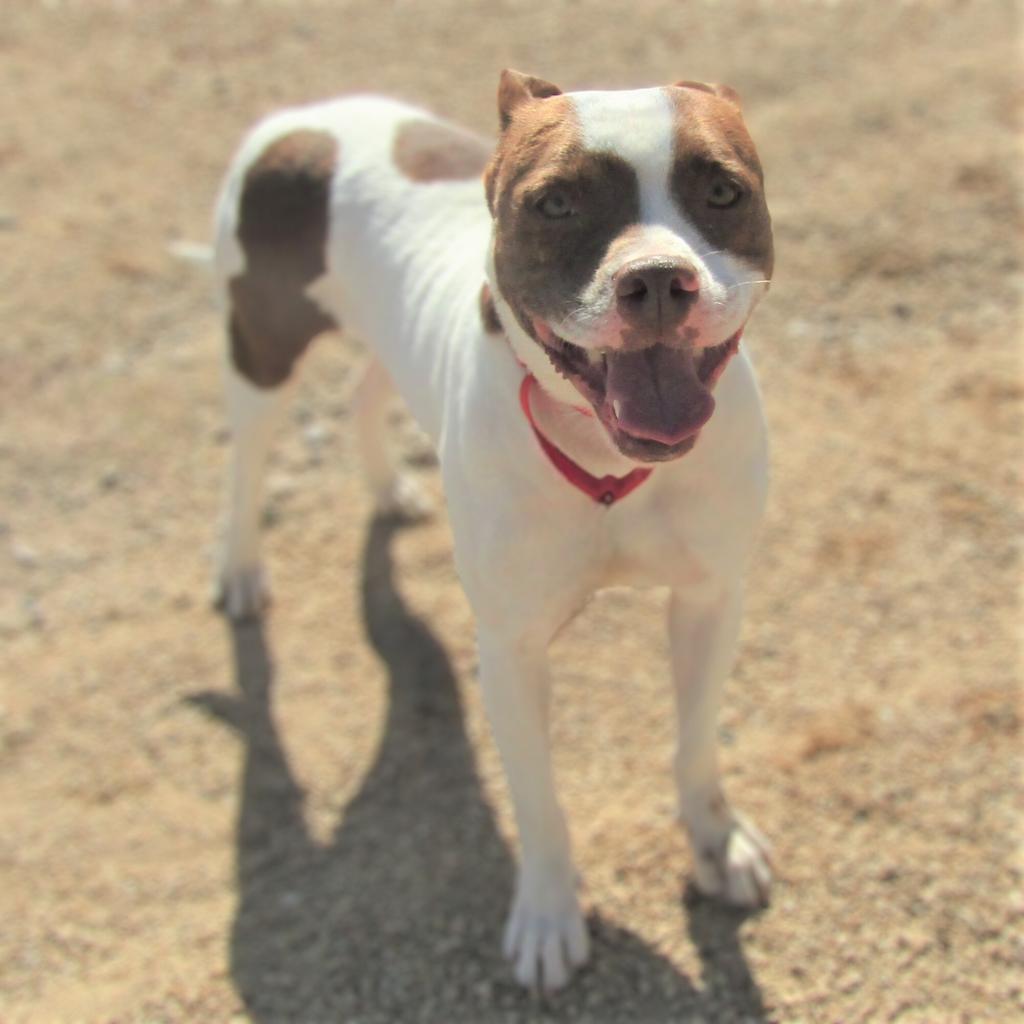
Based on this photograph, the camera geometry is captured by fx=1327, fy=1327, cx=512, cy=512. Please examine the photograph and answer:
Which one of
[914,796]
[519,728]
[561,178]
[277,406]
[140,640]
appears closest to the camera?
[561,178]

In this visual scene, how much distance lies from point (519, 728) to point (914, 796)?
1379mm

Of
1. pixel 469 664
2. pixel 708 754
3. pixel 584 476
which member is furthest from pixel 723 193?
pixel 469 664

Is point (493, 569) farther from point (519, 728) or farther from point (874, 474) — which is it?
point (874, 474)

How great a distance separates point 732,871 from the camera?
3.65m

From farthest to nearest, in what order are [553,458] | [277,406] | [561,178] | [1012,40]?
[1012,40]
[277,406]
[553,458]
[561,178]

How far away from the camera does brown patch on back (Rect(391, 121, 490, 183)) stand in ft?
12.1

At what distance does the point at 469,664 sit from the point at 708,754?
3.87ft

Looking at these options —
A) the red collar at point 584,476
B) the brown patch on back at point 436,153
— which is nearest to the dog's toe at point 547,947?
the red collar at point 584,476

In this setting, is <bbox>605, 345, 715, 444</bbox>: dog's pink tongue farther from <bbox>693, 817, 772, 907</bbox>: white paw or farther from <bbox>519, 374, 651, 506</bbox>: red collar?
<bbox>693, 817, 772, 907</bbox>: white paw

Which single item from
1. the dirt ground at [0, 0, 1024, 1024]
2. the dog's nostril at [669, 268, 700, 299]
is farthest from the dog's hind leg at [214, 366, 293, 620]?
the dog's nostril at [669, 268, 700, 299]

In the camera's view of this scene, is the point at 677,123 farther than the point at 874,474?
No

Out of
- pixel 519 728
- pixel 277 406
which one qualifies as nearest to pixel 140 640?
pixel 277 406

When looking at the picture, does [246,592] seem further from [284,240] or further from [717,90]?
[717,90]

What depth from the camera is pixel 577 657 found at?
4.47 meters
